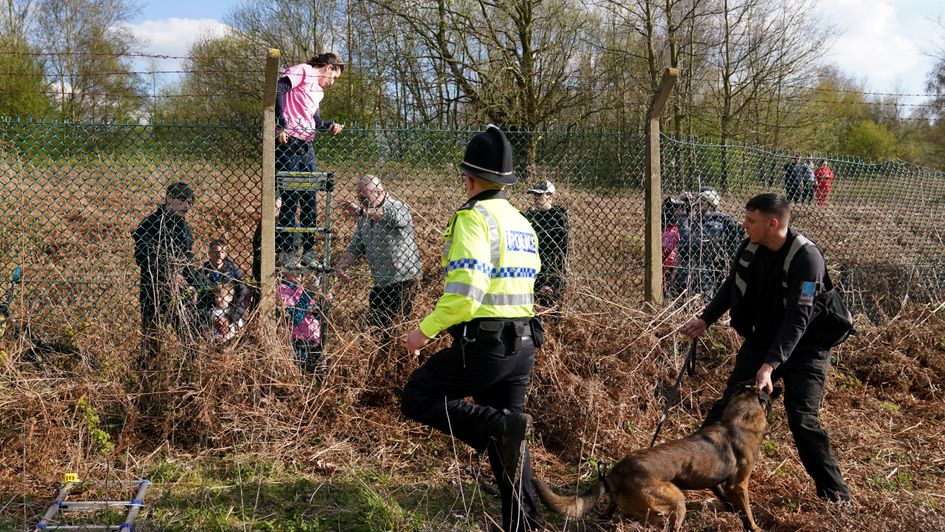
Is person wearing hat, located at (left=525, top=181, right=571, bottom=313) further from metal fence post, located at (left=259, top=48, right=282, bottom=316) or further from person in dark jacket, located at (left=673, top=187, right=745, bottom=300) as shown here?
metal fence post, located at (left=259, top=48, right=282, bottom=316)

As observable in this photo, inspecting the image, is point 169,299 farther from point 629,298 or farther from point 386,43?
point 386,43

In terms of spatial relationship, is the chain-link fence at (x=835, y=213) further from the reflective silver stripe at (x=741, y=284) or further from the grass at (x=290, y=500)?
the grass at (x=290, y=500)

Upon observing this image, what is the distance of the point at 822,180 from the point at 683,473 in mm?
4996

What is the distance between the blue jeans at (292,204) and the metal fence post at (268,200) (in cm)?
15

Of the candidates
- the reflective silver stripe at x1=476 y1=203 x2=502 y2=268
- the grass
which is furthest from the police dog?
the reflective silver stripe at x1=476 y1=203 x2=502 y2=268

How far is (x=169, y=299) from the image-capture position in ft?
17.7

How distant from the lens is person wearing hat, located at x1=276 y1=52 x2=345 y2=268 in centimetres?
563

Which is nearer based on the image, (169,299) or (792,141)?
(169,299)

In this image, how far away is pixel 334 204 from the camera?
6.00m

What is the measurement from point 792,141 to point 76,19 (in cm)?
2451

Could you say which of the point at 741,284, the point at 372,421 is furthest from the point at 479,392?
the point at 741,284

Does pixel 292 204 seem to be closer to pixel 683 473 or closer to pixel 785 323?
pixel 683 473

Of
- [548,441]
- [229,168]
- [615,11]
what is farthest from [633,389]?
[615,11]

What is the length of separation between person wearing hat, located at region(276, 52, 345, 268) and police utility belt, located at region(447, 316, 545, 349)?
7.45 ft
